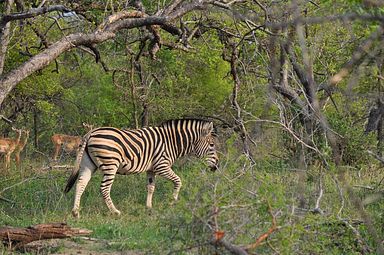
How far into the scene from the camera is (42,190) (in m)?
12.0

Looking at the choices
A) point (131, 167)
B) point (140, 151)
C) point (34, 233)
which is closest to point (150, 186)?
point (131, 167)

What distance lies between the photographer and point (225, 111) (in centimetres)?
1809

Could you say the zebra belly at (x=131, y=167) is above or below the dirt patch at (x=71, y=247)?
above

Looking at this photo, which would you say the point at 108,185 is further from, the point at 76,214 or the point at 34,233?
the point at 34,233

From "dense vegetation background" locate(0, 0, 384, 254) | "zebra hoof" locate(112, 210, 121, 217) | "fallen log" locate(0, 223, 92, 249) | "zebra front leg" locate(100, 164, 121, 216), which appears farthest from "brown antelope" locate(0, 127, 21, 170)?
"fallen log" locate(0, 223, 92, 249)

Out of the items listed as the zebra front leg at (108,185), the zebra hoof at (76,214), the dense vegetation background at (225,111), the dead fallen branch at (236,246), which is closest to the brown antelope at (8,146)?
the dense vegetation background at (225,111)

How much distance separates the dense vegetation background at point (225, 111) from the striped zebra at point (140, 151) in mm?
387

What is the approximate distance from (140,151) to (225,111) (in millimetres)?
6361

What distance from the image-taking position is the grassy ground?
529cm

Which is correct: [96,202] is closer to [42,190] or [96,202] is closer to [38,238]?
[42,190]

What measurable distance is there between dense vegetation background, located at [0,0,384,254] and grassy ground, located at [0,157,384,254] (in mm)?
18

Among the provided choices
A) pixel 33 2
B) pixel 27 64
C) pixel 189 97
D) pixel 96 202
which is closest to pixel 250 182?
pixel 27 64

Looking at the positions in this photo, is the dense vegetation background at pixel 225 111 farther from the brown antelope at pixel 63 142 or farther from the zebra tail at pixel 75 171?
the brown antelope at pixel 63 142

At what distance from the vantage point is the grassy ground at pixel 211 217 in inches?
208
